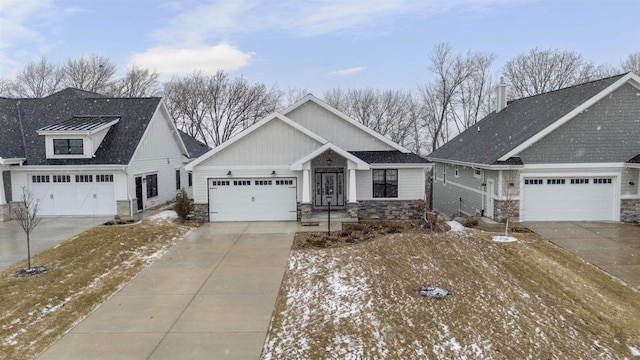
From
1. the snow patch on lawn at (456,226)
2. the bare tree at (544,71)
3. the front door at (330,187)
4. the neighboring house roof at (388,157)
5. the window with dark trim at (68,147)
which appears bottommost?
the snow patch on lawn at (456,226)

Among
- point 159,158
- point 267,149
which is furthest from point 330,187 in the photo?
point 159,158

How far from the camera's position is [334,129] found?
20.7 m

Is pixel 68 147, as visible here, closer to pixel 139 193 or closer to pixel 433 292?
pixel 139 193

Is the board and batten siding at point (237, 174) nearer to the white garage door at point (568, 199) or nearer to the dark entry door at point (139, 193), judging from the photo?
the dark entry door at point (139, 193)

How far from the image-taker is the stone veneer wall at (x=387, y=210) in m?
19.2

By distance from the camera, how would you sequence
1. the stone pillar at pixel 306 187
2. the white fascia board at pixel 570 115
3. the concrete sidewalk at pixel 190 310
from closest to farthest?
the concrete sidewalk at pixel 190 310, the white fascia board at pixel 570 115, the stone pillar at pixel 306 187

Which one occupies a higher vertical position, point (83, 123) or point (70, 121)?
point (70, 121)

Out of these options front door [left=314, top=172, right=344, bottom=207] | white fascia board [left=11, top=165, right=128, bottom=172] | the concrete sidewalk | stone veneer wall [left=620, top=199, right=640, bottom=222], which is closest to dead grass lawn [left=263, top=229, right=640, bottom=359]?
the concrete sidewalk

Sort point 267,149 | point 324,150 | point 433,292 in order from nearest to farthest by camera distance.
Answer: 1. point 433,292
2. point 324,150
3. point 267,149

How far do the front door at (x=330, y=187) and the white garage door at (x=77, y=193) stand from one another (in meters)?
9.69

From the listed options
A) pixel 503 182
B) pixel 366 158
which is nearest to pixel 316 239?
pixel 366 158

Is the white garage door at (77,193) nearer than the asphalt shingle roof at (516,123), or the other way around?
the asphalt shingle roof at (516,123)

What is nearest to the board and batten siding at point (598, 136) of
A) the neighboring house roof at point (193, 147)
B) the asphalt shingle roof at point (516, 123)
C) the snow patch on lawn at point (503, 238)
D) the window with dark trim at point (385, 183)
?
the asphalt shingle roof at point (516, 123)

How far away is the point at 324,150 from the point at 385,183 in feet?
11.1
